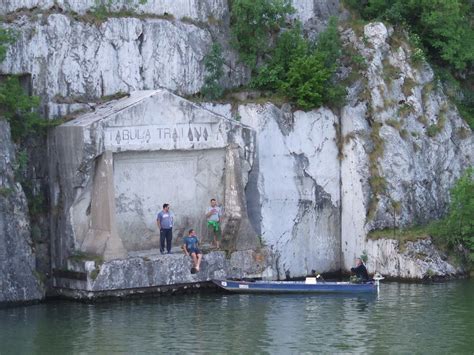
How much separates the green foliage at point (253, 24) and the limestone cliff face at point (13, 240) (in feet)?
24.8

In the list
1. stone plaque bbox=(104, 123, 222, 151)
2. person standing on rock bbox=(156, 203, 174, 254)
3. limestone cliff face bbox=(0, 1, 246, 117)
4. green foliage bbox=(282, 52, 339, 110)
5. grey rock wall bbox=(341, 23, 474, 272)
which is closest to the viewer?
stone plaque bbox=(104, 123, 222, 151)

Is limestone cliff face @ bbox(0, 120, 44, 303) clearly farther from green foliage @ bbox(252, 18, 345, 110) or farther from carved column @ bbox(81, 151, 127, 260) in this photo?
green foliage @ bbox(252, 18, 345, 110)

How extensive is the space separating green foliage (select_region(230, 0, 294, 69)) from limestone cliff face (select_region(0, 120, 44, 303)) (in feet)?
24.8

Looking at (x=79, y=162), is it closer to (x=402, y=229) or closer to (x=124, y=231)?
(x=124, y=231)

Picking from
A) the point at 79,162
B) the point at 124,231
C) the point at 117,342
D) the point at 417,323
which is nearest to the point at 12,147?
the point at 79,162

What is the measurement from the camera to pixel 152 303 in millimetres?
35125

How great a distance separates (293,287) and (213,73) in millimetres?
6054

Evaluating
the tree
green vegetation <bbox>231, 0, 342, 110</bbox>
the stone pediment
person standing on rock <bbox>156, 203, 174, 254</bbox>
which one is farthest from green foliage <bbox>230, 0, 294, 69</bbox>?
the tree

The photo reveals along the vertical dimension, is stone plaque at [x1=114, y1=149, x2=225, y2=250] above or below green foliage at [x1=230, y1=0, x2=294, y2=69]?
below

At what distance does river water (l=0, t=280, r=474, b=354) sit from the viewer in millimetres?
30328

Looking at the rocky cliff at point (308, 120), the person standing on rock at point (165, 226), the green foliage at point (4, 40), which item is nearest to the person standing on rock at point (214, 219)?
the rocky cliff at point (308, 120)

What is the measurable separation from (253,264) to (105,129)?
5117 millimetres

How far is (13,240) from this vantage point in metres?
34.1

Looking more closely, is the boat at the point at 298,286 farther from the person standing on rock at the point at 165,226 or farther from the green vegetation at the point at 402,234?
the green vegetation at the point at 402,234
